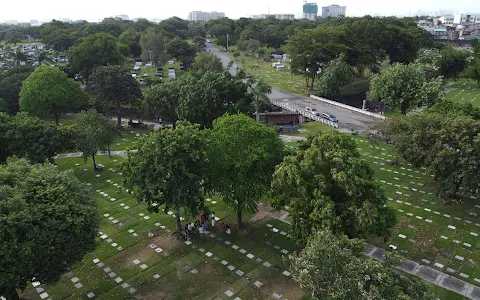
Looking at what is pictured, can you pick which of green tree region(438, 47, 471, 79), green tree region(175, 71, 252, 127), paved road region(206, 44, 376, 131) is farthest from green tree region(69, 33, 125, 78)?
green tree region(438, 47, 471, 79)

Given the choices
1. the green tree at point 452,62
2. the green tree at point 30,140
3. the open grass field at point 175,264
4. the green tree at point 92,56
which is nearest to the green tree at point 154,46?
the green tree at point 92,56

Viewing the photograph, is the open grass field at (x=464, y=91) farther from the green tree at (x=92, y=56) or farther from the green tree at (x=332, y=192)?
the green tree at (x=92, y=56)

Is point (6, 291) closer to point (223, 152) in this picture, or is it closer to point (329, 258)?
point (223, 152)

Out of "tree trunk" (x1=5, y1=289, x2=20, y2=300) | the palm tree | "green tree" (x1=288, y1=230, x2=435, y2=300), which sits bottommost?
"tree trunk" (x1=5, y1=289, x2=20, y2=300)

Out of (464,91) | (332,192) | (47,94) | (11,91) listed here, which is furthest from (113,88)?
(464,91)

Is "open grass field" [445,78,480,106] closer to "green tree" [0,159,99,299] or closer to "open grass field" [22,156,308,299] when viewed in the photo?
"open grass field" [22,156,308,299]

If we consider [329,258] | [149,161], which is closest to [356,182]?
[329,258]
